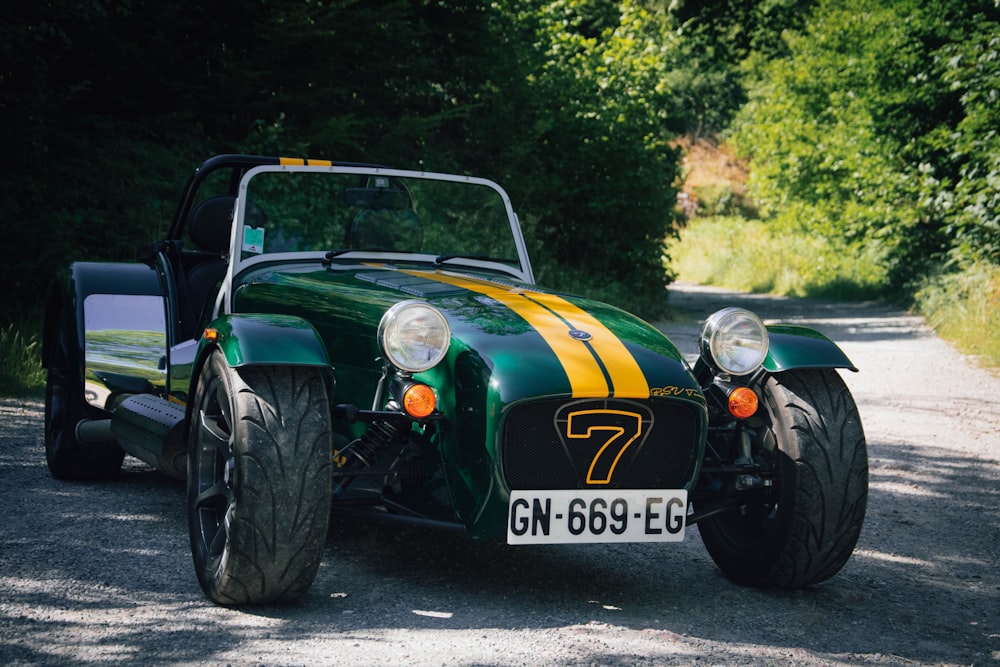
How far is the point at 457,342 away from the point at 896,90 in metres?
20.0

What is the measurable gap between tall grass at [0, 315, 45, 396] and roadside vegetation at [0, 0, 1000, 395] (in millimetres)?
25

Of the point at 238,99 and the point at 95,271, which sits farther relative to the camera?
the point at 238,99

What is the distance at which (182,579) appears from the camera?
4.36m

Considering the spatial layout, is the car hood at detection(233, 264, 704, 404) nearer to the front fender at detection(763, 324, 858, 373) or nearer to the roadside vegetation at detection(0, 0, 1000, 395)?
the front fender at detection(763, 324, 858, 373)

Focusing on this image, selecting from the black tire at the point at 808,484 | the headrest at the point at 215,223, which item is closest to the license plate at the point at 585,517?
the black tire at the point at 808,484

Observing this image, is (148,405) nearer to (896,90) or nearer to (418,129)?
(418,129)

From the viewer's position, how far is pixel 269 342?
13.2 feet

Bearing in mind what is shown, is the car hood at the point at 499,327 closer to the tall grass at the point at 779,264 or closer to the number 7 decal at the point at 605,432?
the number 7 decal at the point at 605,432

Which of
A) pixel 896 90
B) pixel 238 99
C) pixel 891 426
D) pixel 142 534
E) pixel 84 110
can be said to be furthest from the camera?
pixel 896 90

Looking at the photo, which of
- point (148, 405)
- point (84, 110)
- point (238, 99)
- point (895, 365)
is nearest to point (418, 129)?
point (238, 99)

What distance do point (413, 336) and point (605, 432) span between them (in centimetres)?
76

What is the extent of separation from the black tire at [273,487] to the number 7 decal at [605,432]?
858 mm

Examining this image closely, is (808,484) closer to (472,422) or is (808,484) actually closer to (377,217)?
(472,422)

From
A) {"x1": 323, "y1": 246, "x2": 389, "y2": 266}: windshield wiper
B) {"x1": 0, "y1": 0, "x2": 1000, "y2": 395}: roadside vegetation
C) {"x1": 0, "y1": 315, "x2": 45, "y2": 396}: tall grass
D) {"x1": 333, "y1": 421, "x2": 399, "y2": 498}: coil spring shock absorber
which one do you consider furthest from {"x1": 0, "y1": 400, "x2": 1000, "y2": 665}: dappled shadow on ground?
{"x1": 0, "y1": 0, "x2": 1000, "y2": 395}: roadside vegetation
